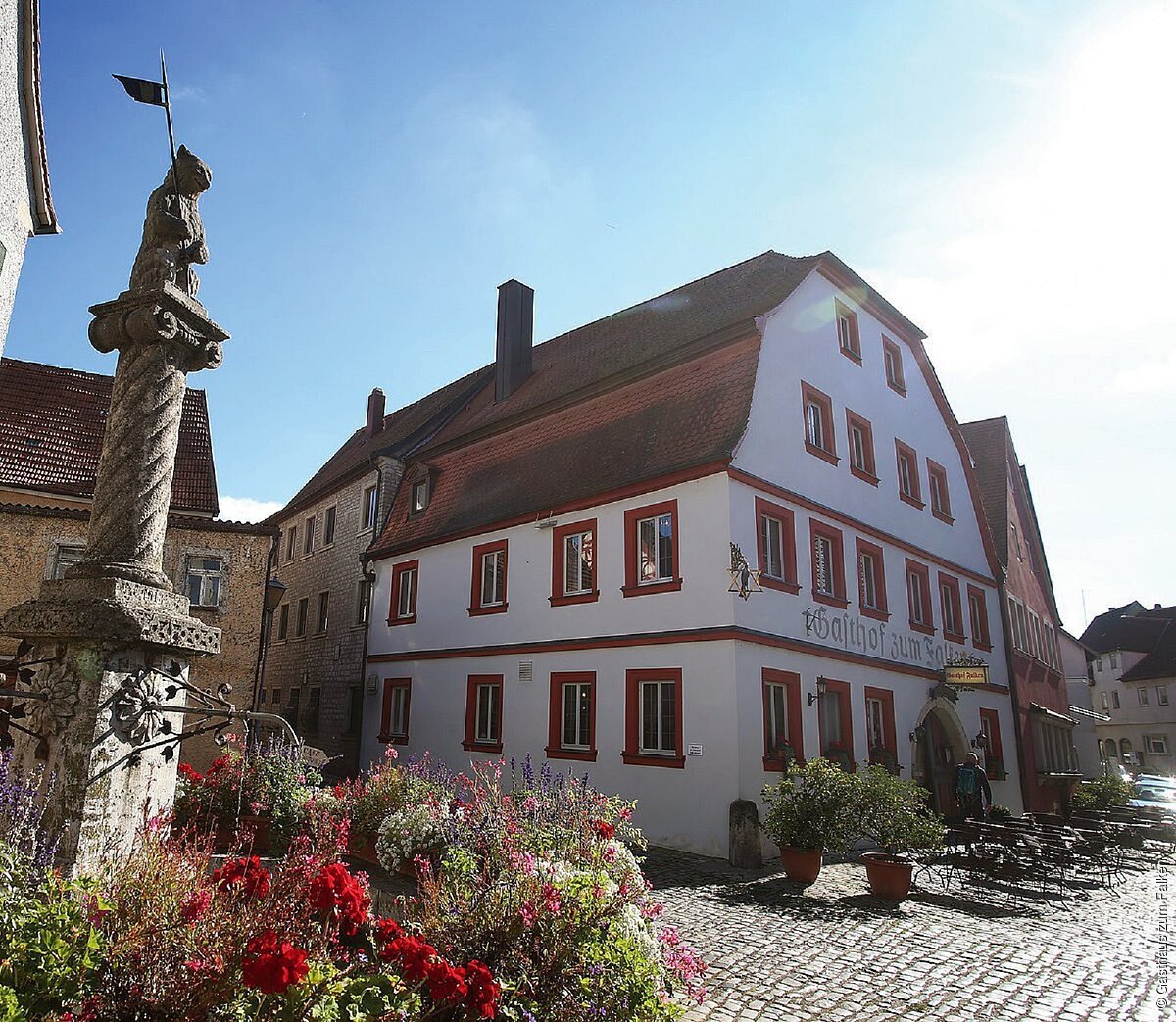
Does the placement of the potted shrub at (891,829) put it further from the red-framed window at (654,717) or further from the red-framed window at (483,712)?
the red-framed window at (483,712)

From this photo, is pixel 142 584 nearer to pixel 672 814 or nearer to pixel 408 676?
pixel 672 814

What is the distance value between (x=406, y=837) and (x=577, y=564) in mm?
9842

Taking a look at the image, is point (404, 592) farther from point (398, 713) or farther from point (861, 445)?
point (861, 445)

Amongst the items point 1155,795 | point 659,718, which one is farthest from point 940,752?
point 1155,795

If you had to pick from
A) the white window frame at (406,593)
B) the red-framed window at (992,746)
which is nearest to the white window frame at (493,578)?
the white window frame at (406,593)

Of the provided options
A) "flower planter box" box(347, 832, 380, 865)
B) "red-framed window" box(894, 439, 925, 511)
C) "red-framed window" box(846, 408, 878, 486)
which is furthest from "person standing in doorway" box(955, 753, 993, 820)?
"flower planter box" box(347, 832, 380, 865)

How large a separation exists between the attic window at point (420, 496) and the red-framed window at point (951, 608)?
13991 millimetres

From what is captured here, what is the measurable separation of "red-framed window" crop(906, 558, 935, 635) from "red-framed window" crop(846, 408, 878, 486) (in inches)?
101

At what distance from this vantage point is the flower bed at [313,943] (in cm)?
300

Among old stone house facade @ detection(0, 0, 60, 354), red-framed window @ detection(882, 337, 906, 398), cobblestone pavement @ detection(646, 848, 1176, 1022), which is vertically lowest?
cobblestone pavement @ detection(646, 848, 1176, 1022)

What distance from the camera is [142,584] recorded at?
5000mm

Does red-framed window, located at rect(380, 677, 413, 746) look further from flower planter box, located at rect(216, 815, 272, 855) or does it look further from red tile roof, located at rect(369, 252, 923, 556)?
flower planter box, located at rect(216, 815, 272, 855)

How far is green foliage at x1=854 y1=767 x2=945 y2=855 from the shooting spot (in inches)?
399

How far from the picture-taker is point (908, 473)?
2119 cm
